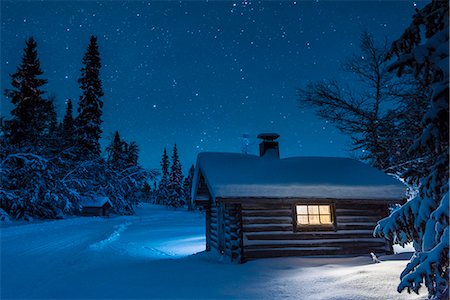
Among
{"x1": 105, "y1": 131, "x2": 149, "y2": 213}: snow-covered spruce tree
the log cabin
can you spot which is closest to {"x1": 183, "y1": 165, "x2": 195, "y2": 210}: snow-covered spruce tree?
{"x1": 105, "y1": 131, "x2": 149, "y2": 213}: snow-covered spruce tree

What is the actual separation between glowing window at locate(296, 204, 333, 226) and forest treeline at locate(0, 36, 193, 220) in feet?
82.9

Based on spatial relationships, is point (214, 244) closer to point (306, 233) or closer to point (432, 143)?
point (306, 233)

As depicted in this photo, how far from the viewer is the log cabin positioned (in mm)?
11781

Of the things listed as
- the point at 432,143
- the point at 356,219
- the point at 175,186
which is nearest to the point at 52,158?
the point at 356,219

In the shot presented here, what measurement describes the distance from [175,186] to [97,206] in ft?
140

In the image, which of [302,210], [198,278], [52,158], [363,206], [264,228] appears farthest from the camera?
[52,158]

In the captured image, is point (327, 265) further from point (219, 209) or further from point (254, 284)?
point (219, 209)

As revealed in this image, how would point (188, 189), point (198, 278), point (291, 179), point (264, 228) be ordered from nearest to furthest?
point (198, 278), point (264, 228), point (291, 179), point (188, 189)

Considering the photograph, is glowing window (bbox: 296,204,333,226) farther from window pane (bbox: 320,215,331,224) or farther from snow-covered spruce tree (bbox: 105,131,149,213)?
snow-covered spruce tree (bbox: 105,131,149,213)

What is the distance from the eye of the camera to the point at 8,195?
30.5 m

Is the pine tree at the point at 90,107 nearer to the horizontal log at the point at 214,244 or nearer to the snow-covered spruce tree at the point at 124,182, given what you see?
the snow-covered spruce tree at the point at 124,182

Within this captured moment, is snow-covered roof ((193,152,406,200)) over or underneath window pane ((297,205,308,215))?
over

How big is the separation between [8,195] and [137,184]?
873 inches

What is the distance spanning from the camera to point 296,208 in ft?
41.5
